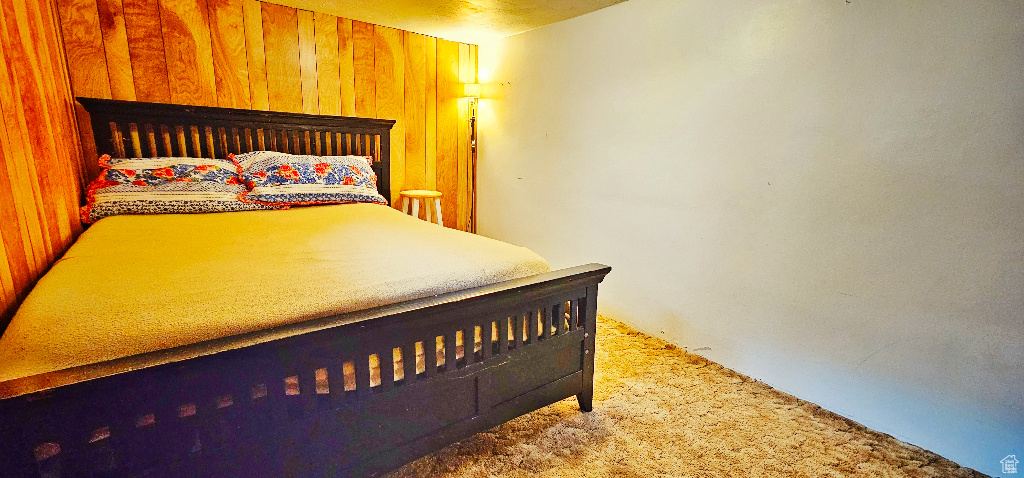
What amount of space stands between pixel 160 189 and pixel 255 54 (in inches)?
43.4

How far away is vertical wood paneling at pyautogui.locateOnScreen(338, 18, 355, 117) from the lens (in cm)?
311

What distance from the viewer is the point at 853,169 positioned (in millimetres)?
1667

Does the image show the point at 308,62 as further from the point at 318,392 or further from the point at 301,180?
the point at 318,392

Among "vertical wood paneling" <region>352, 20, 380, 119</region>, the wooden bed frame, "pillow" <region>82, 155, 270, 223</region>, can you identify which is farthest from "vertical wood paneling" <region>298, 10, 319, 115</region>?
the wooden bed frame

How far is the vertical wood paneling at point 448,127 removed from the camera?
3615 mm

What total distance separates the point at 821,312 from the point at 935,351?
14.0 inches

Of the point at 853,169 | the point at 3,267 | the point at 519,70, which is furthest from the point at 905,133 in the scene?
the point at 3,267

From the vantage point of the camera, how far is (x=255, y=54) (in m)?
2.82

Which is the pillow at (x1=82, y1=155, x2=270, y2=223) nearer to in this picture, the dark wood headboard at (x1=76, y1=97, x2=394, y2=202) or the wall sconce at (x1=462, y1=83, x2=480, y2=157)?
the dark wood headboard at (x1=76, y1=97, x2=394, y2=202)

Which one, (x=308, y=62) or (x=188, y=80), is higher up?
(x=308, y=62)

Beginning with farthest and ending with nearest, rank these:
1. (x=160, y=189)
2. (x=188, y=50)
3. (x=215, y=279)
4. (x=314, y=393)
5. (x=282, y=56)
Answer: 1. (x=282, y=56)
2. (x=188, y=50)
3. (x=160, y=189)
4. (x=215, y=279)
5. (x=314, y=393)

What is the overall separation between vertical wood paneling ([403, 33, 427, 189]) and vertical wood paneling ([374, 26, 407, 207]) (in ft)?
0.13

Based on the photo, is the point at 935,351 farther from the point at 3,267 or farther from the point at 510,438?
the point at 3,267

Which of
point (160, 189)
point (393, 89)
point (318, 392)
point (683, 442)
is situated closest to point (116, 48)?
point (160, 189)
